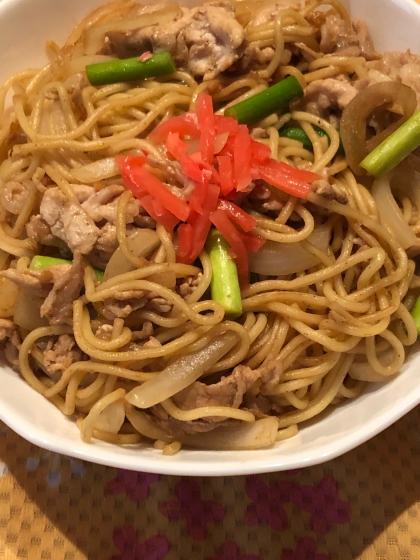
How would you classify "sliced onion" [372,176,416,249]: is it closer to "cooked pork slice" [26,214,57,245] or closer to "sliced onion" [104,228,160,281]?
"sliced onion" [104,228,160,281]

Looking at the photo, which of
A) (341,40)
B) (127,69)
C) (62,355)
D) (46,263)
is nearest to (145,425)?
(62,355)

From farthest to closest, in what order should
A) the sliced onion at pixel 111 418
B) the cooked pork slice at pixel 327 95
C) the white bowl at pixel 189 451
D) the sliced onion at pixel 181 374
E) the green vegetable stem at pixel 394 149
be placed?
1. the cooked pork slice at pixel 327 95
2. the green vegetable stem at pixel 394 149
3. the sliced onion at pixel 111 418
4. the sliced onion at pixel 181 374
5. the white bowl at pixel 189 451

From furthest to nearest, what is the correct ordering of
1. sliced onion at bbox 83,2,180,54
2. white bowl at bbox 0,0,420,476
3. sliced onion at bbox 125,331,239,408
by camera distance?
sliced onion at bbox 83,2,180,54 < sliced onion at bbox 125,331,239,408 < white bowl at bbox 0,0,420,476

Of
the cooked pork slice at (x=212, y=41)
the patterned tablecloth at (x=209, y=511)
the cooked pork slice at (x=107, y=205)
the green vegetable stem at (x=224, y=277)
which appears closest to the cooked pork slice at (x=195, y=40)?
the cooked pork slice at (x=212, y=41)

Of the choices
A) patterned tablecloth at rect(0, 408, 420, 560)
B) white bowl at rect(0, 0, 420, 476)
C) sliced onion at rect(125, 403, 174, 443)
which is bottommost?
patterned tablecloth at rect(0, 408, 420, 560)

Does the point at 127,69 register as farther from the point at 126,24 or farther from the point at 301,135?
the point at 301,135

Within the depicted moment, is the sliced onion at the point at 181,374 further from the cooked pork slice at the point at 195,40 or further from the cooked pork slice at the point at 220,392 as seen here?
the cooked pork slice at the point at 195,40

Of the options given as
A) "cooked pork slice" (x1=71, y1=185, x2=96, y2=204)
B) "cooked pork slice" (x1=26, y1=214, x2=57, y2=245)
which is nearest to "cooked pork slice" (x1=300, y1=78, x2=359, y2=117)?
"cooked pork slice" (x1=71, y1=185, x2=96, y2=204)
